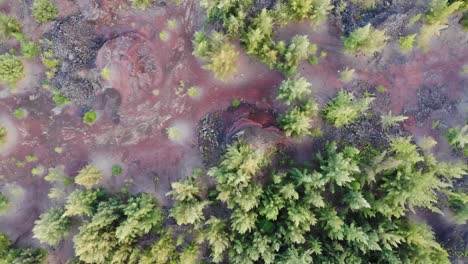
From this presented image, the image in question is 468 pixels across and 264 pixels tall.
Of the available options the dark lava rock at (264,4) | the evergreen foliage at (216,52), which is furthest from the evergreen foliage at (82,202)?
the dark lava rock at (264,4)

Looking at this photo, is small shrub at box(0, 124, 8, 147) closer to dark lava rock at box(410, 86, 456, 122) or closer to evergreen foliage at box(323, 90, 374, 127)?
evergreen foliage at box(323, 90, 374, 127)

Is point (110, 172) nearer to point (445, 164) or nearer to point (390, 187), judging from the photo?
point (390, 187)

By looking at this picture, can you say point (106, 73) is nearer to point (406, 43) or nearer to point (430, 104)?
point (406, 43)

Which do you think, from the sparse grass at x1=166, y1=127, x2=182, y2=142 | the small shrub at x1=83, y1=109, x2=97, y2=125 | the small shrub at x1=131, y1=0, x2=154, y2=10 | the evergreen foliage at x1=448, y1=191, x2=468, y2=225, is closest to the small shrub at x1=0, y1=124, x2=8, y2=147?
the small shrub at x1=83, y1=109, x2=97, y2=125

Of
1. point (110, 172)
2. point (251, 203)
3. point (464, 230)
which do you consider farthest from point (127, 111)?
point (464, 230)

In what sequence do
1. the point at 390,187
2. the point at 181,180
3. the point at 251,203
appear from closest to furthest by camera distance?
the point at 251,203, the point at 390,187, the point at 181,180
